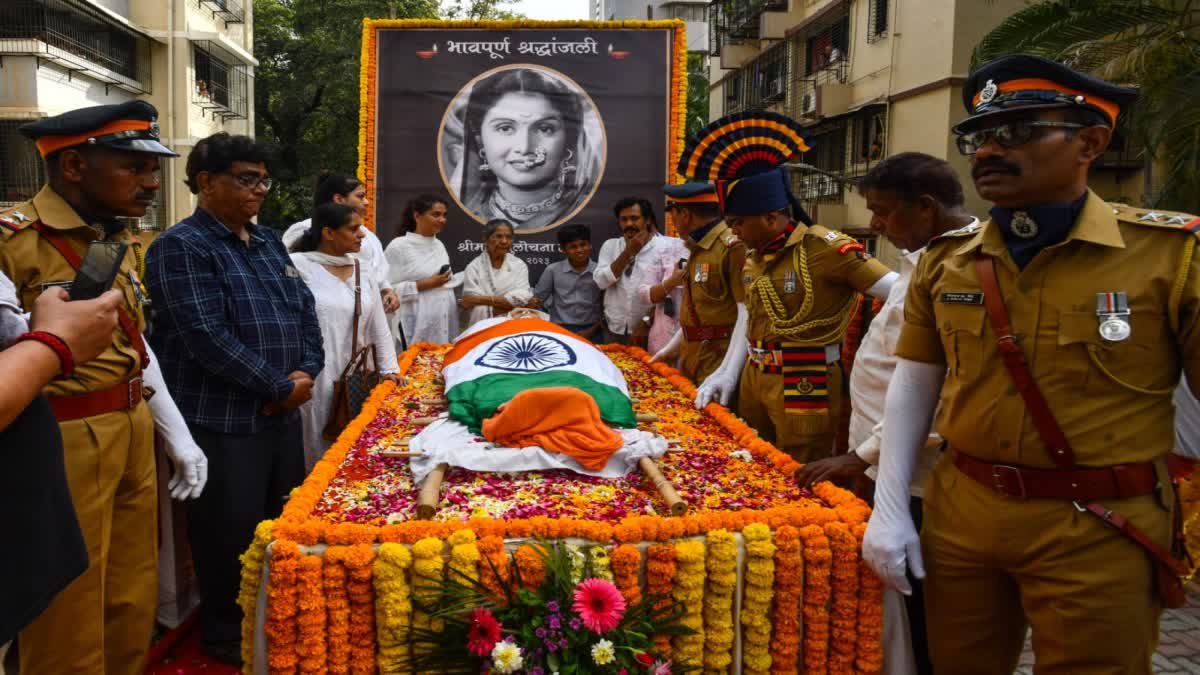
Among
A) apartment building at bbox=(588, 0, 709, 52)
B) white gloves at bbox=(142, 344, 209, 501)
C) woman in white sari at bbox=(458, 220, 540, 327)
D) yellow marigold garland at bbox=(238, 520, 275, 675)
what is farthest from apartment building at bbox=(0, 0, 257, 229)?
apartment building at bbox=(588, 0, 709, 52)

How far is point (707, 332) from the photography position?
4633mm

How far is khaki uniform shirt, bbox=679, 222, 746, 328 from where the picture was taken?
4418mm

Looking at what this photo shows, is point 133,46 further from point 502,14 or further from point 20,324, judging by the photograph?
point 20,324

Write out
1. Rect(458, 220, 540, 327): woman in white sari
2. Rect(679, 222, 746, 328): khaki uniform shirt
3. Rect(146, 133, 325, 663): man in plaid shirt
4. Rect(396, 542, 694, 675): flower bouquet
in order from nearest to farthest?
Rect(396, 542, 694, 675): flower bouquet
Rect(146, 133, 325, 663): man in plaid shirt
Rect(679, 222, 746, 328): khaki uniform shirt
Rect(458, 220, 540, 327): woman in white sari

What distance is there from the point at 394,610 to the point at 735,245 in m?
2.73

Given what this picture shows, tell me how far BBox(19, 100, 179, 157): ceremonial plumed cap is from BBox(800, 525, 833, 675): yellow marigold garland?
2.20 metres

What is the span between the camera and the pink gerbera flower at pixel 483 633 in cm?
206

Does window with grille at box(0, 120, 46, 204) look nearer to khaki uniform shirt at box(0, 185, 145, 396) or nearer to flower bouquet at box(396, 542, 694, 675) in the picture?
khaki uniform shirt at box(0, 185, 145, 396)

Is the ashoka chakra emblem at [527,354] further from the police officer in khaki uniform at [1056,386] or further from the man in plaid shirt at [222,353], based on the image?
the police officer in khaki uniform at [1056,386]

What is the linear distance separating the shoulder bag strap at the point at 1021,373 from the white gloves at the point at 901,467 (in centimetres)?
26

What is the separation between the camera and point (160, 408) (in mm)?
2895

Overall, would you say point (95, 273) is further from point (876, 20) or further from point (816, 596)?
point (876, 20)

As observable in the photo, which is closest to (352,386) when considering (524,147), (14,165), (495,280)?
(495,280)

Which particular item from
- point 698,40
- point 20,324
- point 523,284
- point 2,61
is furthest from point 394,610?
point 698,40
